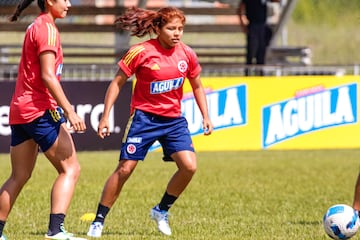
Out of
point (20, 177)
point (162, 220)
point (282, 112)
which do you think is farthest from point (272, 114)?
point (20, 177)

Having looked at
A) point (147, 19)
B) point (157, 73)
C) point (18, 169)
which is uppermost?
point (147, 19)

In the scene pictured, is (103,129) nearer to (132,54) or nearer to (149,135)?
(149,135)

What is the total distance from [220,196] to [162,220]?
3.00 metres

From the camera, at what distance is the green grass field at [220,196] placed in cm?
945

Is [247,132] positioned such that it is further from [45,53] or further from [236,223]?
[45,53]

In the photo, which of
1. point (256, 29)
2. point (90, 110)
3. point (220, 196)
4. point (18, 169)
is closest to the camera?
point (18, 169)

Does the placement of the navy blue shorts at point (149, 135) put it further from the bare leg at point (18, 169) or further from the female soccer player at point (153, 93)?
the bare leg at point (18, 169)

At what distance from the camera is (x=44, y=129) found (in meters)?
7.88

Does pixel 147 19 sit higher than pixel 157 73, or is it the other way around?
pixel 147 19

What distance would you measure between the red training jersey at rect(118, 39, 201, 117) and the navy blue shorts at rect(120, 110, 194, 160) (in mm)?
66

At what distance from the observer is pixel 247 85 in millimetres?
17719

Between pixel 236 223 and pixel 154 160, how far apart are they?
22.8 feet

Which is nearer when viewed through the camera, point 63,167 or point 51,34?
point 51,34

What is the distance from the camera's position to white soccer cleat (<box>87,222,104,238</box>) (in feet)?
29.1
